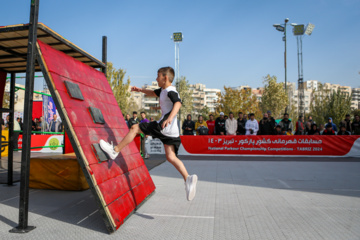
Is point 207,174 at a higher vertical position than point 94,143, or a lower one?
lower

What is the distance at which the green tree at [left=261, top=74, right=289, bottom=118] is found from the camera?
39.7 metres

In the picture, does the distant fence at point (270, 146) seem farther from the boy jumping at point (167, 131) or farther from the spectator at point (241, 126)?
the boy jumping at point (167, 131)

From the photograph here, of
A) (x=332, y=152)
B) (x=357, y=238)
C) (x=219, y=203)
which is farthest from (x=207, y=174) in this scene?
(x=332, y=152)

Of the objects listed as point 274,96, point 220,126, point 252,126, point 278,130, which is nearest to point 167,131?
point 220,126

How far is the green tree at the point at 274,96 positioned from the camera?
39.7 meters

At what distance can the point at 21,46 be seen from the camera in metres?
4.86

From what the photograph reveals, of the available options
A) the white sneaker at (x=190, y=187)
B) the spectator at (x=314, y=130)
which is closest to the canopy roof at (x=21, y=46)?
the white sneaker at (x=190, y=187)

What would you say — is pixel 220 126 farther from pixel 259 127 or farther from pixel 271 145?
pixel 271 145

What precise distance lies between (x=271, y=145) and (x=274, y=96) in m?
28.5

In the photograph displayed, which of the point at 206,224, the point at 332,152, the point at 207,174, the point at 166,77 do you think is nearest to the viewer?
the point at 206,224

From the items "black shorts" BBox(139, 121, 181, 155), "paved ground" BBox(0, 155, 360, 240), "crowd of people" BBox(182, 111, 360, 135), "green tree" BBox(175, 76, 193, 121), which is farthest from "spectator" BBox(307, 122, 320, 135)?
"green tree" BBox(175, 76, 193, 121)

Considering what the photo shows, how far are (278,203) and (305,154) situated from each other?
925 centimetres

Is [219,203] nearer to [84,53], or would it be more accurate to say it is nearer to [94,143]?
[94,143]

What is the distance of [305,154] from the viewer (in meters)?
12.9
